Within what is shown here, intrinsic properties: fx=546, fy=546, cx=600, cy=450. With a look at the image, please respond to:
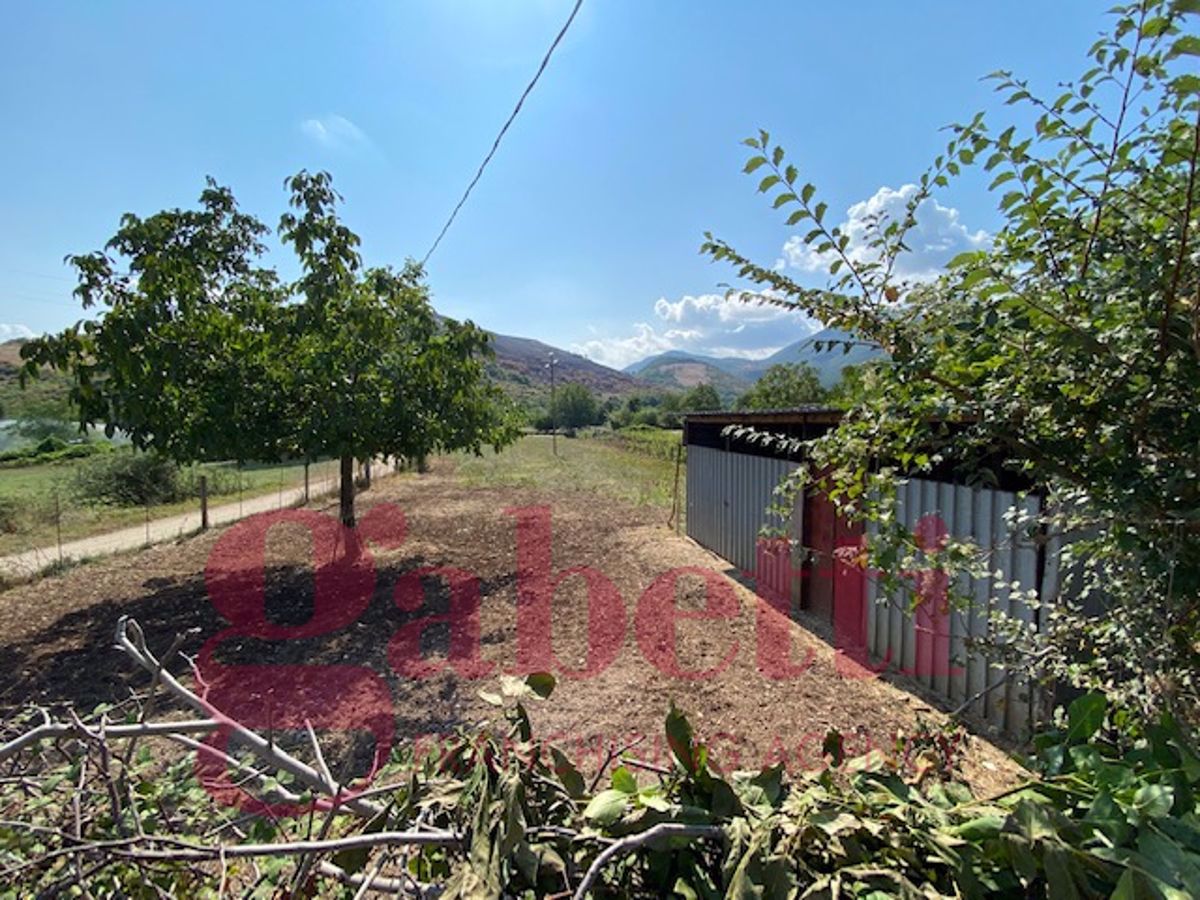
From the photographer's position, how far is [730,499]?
7875 millimetres

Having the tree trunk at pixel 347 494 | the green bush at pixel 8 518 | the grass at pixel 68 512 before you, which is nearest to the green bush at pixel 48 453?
the grass at pixel 68 512

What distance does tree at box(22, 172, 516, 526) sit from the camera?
546cm

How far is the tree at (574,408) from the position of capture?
7394 cm

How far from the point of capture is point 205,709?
97cm

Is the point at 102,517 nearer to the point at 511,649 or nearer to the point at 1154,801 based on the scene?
the point at 511,649

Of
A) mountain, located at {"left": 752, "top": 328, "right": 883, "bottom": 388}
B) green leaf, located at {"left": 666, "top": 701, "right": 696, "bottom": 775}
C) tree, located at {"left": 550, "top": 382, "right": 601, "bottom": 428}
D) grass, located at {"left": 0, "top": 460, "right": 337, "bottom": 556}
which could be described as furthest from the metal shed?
tree, located at {"left": 550, "top": 382, "right": 601, "bottom": 428}

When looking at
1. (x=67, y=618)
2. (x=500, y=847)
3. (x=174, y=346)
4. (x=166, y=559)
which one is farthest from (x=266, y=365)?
(x=500, y=847)

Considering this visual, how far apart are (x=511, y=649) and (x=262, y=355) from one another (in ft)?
14.7

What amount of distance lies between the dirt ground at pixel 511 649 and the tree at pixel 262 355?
73.0 inches

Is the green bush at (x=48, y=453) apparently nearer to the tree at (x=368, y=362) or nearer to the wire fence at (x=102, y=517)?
the wire fence at (x=102, y=517)

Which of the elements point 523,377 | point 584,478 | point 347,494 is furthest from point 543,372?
point 347,494

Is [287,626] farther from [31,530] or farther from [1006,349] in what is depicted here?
[31,530]

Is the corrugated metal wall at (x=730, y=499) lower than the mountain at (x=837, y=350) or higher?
lower

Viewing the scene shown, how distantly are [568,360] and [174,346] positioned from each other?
571 feet
